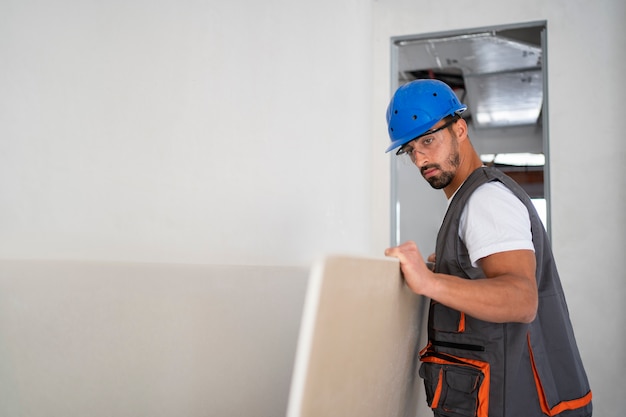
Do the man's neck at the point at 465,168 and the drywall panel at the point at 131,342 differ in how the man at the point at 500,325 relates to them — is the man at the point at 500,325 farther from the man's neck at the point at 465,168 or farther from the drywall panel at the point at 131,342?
the drywall panel at the point at 131,342

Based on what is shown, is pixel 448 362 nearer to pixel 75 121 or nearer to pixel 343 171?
pixel 343 171

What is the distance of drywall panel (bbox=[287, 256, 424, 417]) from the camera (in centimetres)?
79

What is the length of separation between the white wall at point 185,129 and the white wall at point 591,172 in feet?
3.59

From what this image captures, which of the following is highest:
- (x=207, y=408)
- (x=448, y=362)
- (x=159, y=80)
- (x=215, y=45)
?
(x=215, y=45)

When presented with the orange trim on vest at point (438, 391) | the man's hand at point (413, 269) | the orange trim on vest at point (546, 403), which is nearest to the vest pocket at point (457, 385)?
the orange trim on vest at point (438, 391)

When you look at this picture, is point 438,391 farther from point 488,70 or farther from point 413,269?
point 488,70

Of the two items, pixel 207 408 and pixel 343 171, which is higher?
pixel 343 171

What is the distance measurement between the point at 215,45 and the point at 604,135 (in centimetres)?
232

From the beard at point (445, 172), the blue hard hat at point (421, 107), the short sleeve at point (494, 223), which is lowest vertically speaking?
the short sleeve at point (494, 223)

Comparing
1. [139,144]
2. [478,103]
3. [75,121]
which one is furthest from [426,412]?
[478,103]

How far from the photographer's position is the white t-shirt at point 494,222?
1185 millimetres

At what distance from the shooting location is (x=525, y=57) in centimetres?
419

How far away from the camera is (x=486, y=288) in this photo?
107cm

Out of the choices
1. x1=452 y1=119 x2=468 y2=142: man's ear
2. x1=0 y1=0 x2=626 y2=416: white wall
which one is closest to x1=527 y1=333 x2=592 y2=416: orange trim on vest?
x1=452 y1=119 x2=468 y2=142: man's ear
